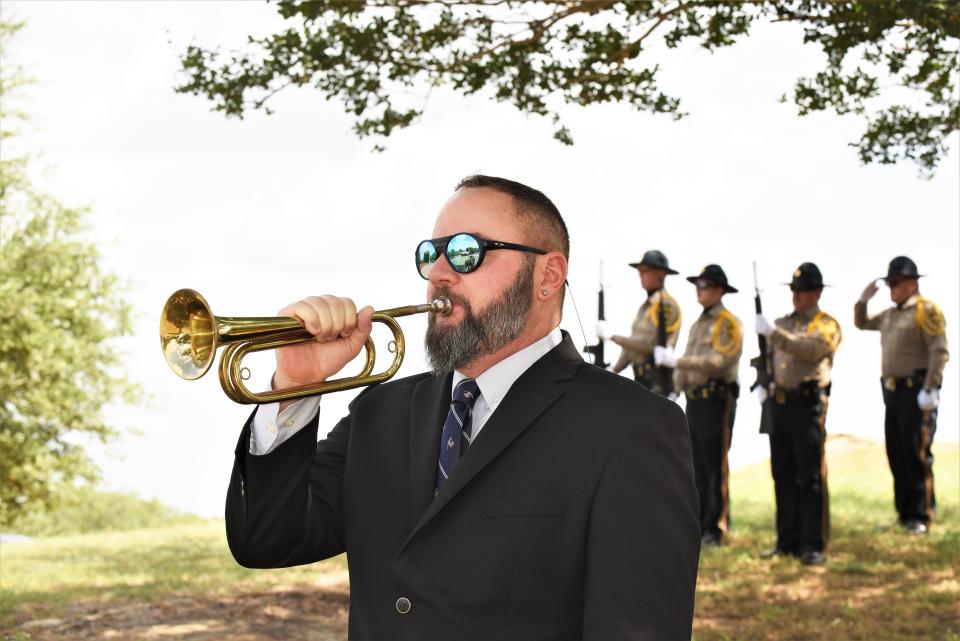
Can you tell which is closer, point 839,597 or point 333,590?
point 839,597

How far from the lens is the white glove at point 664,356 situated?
12.6 meters

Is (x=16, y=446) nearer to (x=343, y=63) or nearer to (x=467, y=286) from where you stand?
(x=343, y=63)

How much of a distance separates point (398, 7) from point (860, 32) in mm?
3573

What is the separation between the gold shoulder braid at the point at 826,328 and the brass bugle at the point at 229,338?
8821 mm

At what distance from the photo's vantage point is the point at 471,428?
3.23 metres

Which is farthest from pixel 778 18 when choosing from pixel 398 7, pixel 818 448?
pixel 818 448

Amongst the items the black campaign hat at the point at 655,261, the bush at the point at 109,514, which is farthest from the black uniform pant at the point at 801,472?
the bush at the point at 109,514

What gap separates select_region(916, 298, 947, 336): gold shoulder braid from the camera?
1228 cm

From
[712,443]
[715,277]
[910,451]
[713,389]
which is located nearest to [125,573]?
[712,443]

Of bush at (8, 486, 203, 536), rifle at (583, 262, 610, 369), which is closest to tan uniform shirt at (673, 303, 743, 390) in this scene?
rifle at (583, 262, 610, 369)

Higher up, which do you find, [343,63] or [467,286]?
[343,63]

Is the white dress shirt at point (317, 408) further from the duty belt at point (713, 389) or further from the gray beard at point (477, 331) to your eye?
the duty belt at point (713, 389)

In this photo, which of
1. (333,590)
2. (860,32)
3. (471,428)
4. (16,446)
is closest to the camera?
(471,428)

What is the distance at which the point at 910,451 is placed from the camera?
42.2 ft
